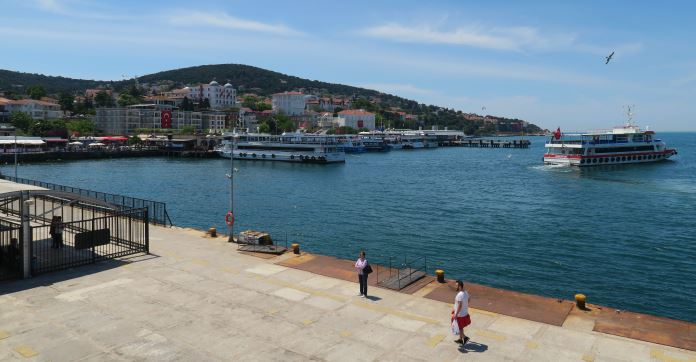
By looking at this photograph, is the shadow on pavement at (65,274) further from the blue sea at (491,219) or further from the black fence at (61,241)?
the blue sea at (491,219)

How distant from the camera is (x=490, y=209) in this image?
158 ft

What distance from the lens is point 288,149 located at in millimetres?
110000

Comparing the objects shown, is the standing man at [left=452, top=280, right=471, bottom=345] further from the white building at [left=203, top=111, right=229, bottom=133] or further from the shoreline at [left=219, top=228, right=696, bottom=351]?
the white building at [left=203, top=111, right=229, bottom=133]

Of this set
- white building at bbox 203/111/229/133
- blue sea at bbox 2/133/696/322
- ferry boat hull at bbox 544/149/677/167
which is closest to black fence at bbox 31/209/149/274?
blue sea at bbox 2/133/696/322

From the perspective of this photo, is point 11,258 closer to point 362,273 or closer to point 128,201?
point 362,273

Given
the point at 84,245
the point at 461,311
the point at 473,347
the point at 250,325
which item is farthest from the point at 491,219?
the point at 250,325

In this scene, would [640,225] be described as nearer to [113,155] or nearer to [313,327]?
[313,327]

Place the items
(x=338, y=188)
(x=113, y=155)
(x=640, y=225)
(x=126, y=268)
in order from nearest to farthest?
(x=126, y=268) < (x=640, y=225) < (x=338, y=188) < (x=113, y=155)

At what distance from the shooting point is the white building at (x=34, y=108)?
503 ft

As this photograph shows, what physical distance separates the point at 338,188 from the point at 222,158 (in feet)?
208

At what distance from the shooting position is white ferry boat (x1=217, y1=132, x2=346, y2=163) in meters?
107

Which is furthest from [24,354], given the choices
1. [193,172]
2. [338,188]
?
[193,172]

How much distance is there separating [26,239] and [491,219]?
112ft

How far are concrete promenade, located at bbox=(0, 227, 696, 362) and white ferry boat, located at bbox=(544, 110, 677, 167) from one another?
8816 cm
